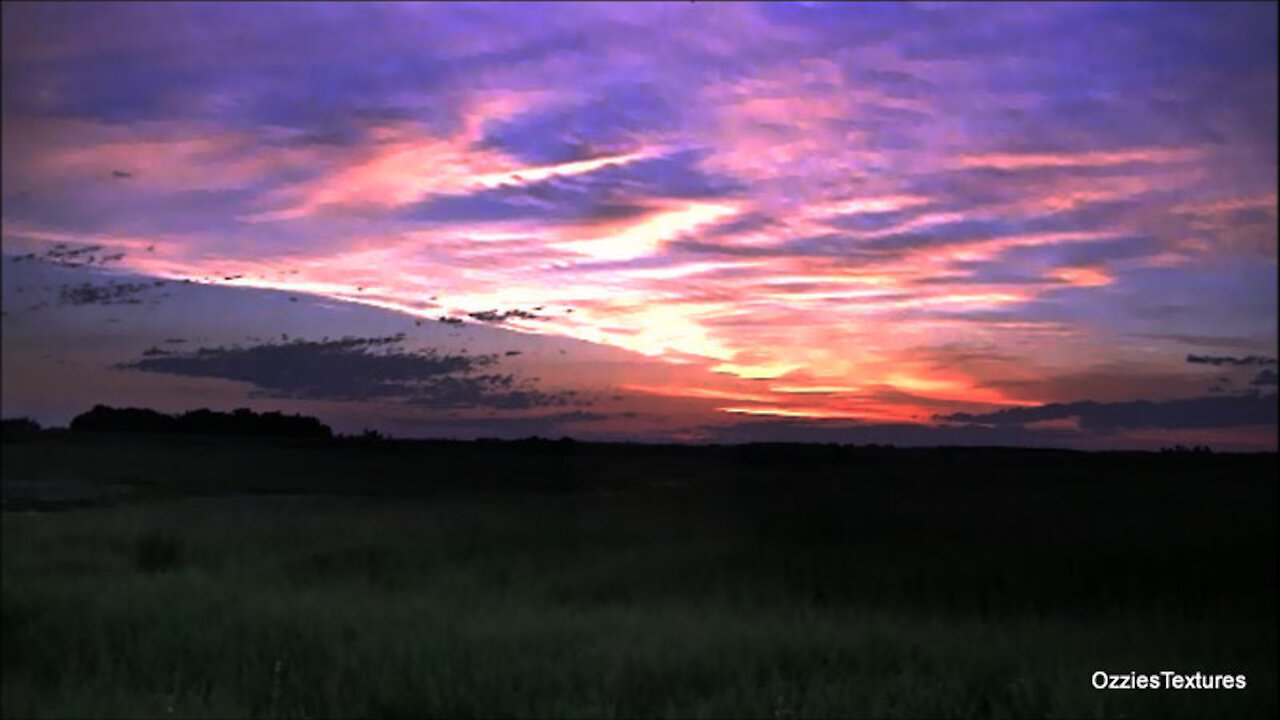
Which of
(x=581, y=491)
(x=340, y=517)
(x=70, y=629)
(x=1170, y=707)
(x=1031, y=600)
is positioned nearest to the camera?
(x=1170, y=707)

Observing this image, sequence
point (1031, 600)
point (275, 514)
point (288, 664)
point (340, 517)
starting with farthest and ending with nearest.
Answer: point (340, 517) → point (275, 514) → point (1031, 600) → point (288, 664)

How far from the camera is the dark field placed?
22.1ft

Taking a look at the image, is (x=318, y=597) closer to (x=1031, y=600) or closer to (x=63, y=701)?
(x=63, y=701)

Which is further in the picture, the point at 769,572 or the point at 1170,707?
the point at 769,572

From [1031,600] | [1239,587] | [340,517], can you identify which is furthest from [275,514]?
[1239,587]

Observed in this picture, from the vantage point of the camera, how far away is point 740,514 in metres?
18.7

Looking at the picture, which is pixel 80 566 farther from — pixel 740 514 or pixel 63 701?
pixel 740 514

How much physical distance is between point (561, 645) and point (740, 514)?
10.8 meters

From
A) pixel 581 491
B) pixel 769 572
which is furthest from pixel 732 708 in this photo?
pixel 581 491

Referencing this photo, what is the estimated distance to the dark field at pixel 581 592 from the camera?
22.1ft

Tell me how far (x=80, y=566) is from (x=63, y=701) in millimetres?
5570

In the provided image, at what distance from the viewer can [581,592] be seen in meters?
11.9

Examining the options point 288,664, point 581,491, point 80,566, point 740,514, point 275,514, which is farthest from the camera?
point 581,491

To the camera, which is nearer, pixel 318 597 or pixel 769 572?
pixel 318 597
